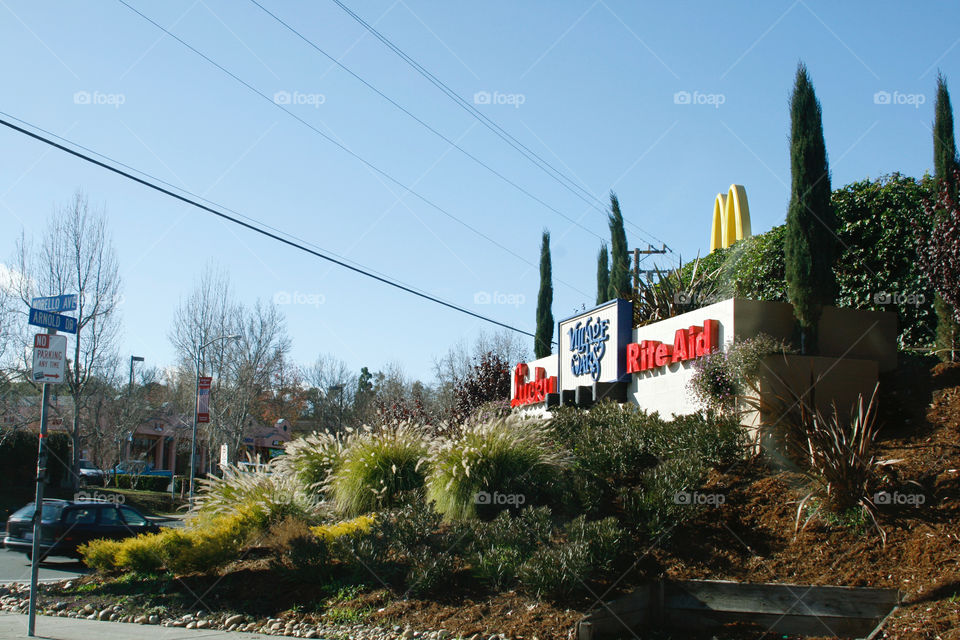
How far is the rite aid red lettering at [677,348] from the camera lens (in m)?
12.8

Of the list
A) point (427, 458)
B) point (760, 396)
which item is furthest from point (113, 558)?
point (760, 396)

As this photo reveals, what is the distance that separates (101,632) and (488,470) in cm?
527

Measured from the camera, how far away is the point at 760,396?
35.7 feet

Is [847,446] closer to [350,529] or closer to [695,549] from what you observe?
[695,549]

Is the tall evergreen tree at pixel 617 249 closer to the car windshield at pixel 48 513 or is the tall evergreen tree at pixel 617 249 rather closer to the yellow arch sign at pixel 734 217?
the yellow arch sign at pixel 734 217

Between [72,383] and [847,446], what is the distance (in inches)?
1066

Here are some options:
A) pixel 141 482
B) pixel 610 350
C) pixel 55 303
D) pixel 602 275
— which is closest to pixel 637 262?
pixel 602 275

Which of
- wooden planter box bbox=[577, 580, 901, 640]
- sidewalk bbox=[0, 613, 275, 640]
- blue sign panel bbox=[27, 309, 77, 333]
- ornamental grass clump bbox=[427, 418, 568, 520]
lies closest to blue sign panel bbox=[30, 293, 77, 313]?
blue sign panel bbox=[27, 309, 77, 333]

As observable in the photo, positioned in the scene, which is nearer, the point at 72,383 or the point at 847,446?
the point at 847,446

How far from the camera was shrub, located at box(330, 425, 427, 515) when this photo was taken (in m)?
12.5

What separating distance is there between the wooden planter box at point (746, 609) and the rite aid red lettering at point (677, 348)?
18.4 feet

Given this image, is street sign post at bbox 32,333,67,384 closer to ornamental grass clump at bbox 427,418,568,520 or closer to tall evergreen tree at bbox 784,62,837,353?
ornamental grass clump at bbox 427,418,568,520

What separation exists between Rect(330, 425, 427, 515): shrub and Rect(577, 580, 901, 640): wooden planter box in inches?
207

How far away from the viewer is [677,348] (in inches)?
547
